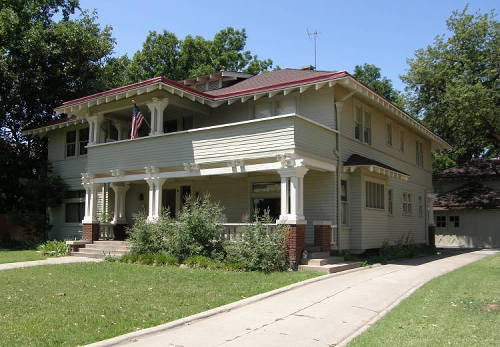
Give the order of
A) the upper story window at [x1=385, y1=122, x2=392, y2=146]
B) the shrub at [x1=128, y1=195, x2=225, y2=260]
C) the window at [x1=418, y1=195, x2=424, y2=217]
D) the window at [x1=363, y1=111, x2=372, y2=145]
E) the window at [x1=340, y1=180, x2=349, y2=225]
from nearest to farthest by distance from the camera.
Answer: the shrub at [x1=128, y1=195, x2=225, y2=260] < the window at [x1=340, y1=180, x2=349, y2=225] < the window at [x1=363, y1=111, x2=372, y2=145] < the upper story window at [x1=385, y1=122, x2=392, y2=146] < the window at [x1=418, y1=195, x2=424, y2=217]

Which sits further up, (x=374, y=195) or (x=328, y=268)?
(x=374, y=195)

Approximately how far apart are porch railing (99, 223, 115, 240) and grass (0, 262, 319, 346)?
639 cm

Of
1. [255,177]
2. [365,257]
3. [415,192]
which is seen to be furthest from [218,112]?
[415,192]

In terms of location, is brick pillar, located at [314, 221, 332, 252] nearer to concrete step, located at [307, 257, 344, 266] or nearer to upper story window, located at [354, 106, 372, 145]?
concrete step, located at [307, 257, 344, 266]

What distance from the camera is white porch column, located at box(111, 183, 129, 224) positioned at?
73.3 feet

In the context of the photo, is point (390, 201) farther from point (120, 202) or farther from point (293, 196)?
point (120, 202)

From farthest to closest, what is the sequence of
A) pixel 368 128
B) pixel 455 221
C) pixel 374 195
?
pixel 455 221 < pixel 368 128 < pixel 374 195

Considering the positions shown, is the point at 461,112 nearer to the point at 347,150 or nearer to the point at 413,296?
the point at 347,150

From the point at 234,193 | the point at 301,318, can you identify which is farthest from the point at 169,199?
the point at 301,318

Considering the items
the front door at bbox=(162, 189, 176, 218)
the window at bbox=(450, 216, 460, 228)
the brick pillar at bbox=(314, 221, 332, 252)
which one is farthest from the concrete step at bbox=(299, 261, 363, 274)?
the window at bbox=(450, 216, 460, 228)

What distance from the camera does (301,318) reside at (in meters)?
8.74

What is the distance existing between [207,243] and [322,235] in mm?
3741

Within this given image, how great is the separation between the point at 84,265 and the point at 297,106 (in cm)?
929

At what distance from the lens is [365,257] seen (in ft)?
63.9
